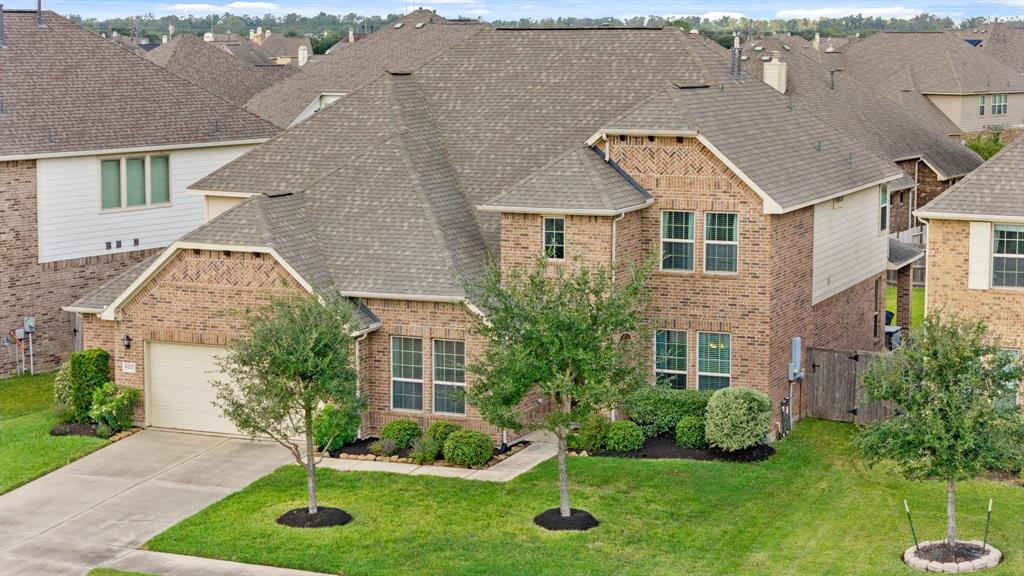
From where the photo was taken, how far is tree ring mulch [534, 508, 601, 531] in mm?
25188

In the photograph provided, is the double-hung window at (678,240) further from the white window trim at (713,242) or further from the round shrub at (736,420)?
the round shrub at (736,420)

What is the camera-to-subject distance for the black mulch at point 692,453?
29.7 metres

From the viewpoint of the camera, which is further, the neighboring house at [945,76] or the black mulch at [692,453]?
the neighboring house at [945,76]

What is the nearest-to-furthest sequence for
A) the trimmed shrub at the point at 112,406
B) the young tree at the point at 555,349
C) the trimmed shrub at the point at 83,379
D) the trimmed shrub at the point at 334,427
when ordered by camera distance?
1. the young tree at the point at 555,349
2. the trimmed shrub at the point at 334,427
3. the trimmed shrub at the point at 112,406
4. the trimmed shrub at the point at 83,379

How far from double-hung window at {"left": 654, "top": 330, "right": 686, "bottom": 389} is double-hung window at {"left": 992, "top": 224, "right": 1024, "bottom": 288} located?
6.41m

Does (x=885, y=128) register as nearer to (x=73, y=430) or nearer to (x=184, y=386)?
(x=184, y=386)

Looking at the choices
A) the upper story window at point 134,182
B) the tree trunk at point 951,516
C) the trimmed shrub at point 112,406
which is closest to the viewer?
the tree trunk at point 951,516

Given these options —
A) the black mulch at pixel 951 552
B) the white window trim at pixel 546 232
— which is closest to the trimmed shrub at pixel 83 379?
the white window trim at pixel 546 232

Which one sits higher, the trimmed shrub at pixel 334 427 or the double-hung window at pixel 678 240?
the double-hung window at pixel 678 240

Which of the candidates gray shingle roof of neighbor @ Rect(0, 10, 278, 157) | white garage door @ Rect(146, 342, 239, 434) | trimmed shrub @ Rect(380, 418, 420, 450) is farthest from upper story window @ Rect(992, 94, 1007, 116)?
white garage door @ Rect(146, 342, 239, 434)

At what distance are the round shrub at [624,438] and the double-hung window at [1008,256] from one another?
7809 millimetres

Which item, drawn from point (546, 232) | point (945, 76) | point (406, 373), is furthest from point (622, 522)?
point (945, 76)

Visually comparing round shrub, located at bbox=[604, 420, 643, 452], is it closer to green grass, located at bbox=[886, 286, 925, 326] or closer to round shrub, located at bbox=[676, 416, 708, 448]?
round shrub, located at bbox=[676, 416, 708, 448]

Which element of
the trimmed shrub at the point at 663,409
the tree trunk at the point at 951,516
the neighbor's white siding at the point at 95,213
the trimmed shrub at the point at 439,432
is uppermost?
the neighbor's white siding at the point at 95,213
